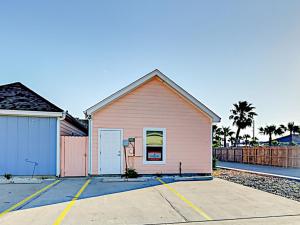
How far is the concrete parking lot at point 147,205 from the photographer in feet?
20.0

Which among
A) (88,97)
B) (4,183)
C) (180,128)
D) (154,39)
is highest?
(154,39)

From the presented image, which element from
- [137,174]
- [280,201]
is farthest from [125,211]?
[137,174]

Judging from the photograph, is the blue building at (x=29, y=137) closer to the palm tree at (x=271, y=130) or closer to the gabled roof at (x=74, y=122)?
the gabled roof at (x=74, y=122)

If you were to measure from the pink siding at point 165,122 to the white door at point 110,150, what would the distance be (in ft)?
0.92

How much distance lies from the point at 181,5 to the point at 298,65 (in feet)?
20.9

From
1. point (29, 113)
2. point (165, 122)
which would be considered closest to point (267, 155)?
point (165, 122)

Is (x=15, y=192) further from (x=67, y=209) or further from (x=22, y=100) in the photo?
(x=22, y=100)

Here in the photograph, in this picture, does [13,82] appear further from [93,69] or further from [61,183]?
[61,183]

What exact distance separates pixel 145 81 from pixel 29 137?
594cm

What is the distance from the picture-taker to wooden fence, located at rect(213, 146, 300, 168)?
845 inches

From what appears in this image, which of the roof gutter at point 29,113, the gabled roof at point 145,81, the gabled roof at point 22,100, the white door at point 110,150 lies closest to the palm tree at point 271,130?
the gabled roof at point 145,81

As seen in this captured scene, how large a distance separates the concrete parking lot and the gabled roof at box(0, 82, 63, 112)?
3.50 metres

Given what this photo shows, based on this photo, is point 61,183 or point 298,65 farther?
point 298,65

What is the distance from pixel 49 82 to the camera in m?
15.8
